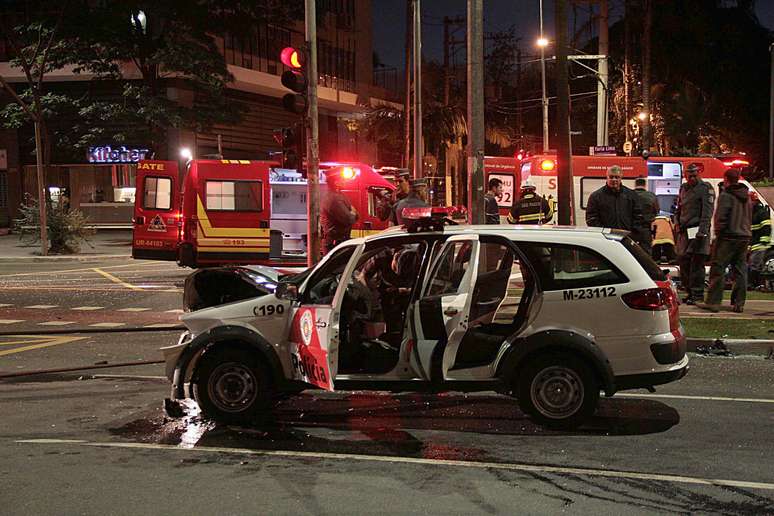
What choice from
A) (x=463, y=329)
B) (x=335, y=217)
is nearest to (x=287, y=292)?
(x=463, y=329)

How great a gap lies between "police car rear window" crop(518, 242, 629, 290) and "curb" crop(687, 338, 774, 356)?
3.81 metres

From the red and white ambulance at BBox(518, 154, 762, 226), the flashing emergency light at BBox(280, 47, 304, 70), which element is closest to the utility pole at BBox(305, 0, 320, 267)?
the flashing emergency light at BBox(280, 47, 304, 70)

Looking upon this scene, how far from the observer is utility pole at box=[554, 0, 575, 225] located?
578 inches

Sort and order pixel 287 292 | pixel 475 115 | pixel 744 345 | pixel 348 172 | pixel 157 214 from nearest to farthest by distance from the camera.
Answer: pixel 287 292, pixel 744 345, pixel 475 115, pixel 348 172, pixel 157 214

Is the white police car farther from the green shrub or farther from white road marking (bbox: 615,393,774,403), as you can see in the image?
the green shrub

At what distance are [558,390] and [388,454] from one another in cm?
137

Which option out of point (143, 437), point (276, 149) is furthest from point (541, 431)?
point (276, 149)

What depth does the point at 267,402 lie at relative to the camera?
7.07 metres

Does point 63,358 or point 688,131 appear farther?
point 688,131

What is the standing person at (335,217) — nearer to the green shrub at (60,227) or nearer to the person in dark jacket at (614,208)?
the person in dark jacket at (614,208)

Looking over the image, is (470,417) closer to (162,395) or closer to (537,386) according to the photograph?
(537,386)

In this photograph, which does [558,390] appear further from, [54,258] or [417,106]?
[417,106]

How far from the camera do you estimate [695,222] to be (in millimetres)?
12844

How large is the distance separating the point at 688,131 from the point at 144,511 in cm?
4090
